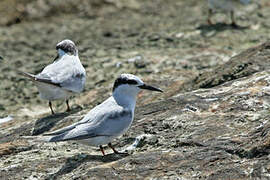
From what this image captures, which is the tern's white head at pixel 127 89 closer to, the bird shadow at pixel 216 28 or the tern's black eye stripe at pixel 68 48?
the tern's black eye stripe at pixel 68 48

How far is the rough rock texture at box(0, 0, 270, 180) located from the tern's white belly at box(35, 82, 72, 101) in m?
0.24

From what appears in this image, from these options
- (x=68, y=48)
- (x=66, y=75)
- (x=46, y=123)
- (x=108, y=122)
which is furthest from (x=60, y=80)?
(x=108, y=122)

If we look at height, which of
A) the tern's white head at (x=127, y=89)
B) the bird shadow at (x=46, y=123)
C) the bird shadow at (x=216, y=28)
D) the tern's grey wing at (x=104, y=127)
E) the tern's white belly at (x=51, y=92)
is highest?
the tern's white head at (x=127, y=89)

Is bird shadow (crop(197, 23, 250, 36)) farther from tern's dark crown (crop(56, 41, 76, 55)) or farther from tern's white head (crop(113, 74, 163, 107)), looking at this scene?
tern's white head (crop(113, 74, 163, 107))

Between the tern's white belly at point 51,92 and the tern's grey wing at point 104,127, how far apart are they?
190 cm

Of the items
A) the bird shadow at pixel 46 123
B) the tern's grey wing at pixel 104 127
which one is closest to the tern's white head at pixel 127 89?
the tern's grey wing at pixel 104 127

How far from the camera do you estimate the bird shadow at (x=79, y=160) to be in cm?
444

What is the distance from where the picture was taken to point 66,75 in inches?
264

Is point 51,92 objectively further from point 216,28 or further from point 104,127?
point 216,28

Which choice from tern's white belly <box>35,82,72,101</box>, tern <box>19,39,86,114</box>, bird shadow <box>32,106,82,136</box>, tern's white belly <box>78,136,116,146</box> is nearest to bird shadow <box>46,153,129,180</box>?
tern's white belly <box>78,136,116,146</box>

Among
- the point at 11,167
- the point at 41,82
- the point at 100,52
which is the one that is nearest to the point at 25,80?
the point at 100,52

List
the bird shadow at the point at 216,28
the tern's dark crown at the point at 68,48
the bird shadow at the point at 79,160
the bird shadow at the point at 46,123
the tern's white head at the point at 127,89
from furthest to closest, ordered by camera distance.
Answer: the bird shadow at the point at 216,28 → the tern's dark crown at the point at 68,48 → the bird shadow at the point at 46,123 → the tern's white head at the point at 127,89 → the bird shadow at the point at 79,160

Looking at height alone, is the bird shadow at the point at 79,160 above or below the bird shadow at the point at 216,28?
above

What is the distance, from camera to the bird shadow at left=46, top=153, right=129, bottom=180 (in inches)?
175
